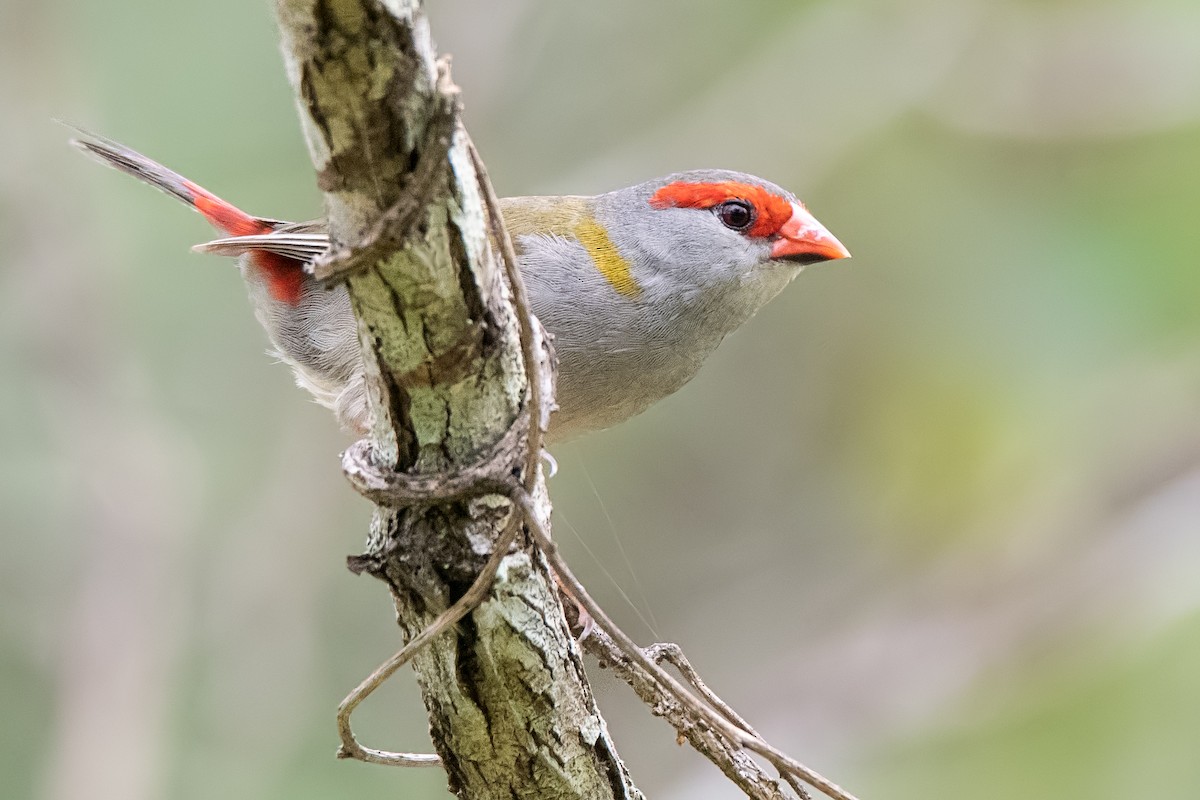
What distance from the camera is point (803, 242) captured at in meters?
3.40

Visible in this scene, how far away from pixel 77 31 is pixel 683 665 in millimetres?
5164

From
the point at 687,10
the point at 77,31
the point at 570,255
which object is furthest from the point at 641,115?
the point at 570,255

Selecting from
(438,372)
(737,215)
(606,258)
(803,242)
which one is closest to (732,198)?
(737,215)

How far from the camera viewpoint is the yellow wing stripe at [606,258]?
3221 mm

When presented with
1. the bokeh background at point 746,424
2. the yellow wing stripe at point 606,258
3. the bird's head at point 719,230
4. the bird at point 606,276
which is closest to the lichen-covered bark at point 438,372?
the bird at point 606,276

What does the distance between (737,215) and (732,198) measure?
0.19ft

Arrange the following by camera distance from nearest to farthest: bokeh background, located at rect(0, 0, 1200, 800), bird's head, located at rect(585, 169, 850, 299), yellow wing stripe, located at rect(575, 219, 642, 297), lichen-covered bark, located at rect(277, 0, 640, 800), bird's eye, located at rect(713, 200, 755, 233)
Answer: lichen-covered bark, located at rect(277, 0, 640, 800)
yellow wing stripe, located at rect(575, 219, 642, 297)
bird's head, located at rect(585, 169, 850, 299)
bird's eye, located at rect(713, 200, 755, 233)
bokeh background, located at rect(0, 0, 1200, 800)

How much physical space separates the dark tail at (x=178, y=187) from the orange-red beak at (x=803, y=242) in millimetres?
1479

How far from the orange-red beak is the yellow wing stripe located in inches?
18.6

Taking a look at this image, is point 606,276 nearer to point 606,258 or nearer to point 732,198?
point 606,258

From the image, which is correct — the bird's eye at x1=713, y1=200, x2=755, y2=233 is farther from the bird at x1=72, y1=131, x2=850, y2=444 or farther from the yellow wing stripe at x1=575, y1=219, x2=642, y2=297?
the yellow wing stripe at x1=575, y1=219, x2=642, y2=297

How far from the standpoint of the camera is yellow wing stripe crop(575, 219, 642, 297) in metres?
3.22

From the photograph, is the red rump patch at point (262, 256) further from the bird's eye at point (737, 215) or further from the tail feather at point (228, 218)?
the bird's eye at point (737, 215)

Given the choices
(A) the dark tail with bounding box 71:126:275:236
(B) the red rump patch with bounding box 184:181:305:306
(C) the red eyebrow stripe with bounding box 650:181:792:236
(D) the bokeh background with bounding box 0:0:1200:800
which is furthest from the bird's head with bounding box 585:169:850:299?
(D) the bokeh background with bounding box 0:0:1200:800
